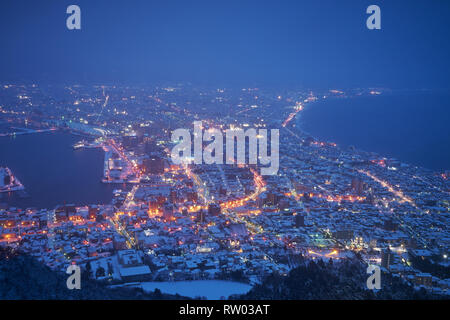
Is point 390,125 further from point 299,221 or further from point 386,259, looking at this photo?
point 386,259

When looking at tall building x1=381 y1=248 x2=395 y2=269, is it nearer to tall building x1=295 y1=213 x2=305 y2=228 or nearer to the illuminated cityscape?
the illuminated cityscape

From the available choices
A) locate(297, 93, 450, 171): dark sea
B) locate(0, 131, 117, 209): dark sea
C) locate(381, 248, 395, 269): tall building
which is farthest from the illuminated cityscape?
locate(297, 93, 450, 171): dark sea

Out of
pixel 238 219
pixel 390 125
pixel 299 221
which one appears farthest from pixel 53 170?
pixel 390 125

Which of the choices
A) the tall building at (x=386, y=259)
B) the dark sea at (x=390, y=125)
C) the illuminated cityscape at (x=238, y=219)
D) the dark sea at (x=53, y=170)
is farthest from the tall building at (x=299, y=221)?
the dark sea at (x=390, y=125)

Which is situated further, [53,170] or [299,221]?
[53,170]

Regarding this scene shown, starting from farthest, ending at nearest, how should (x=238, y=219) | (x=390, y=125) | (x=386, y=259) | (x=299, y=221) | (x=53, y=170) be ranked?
(x=390, y=125) < (x=53, y=170) < (x=238, y=219) < (x=299, y=221) < (x=386, y=259)
